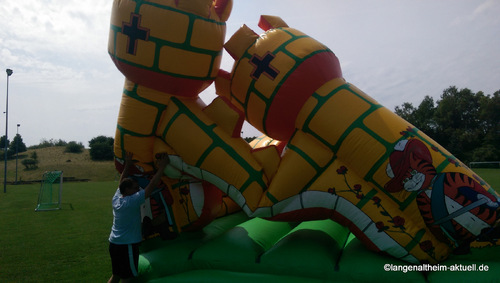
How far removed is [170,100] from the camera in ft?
12.6

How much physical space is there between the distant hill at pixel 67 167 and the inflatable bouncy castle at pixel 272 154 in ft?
90.7

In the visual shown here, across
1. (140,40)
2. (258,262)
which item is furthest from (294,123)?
(140,40)

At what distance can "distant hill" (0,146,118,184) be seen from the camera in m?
30.0

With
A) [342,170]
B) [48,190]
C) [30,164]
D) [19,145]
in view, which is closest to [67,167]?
[30,164]

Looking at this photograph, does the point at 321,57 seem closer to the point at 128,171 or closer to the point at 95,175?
the point at 128,171

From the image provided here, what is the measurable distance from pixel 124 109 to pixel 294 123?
1897mm

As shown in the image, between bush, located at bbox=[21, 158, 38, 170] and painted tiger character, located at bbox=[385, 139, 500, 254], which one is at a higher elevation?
painted tiger character, located at bbox=[385, 139, 500, 254]

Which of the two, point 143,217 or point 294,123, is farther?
point 143,217

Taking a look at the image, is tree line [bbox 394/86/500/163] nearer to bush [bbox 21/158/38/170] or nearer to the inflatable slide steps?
the inflatable slide steps

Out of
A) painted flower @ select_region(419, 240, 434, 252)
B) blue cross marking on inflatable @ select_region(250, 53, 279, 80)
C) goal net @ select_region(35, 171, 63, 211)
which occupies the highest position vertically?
blue cross marking on inflatable @ select_region(250, 53, 279, 80)

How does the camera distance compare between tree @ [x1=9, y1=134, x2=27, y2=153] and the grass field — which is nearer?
the grass field

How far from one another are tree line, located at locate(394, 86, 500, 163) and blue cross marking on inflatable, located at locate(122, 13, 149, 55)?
3051 centimetres

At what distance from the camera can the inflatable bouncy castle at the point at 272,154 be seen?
10.1 feet

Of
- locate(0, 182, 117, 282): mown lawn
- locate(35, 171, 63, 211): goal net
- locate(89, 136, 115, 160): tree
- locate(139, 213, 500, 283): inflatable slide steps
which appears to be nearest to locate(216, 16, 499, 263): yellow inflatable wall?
locate(139, 213, 500, 283): inflatable slide steps
